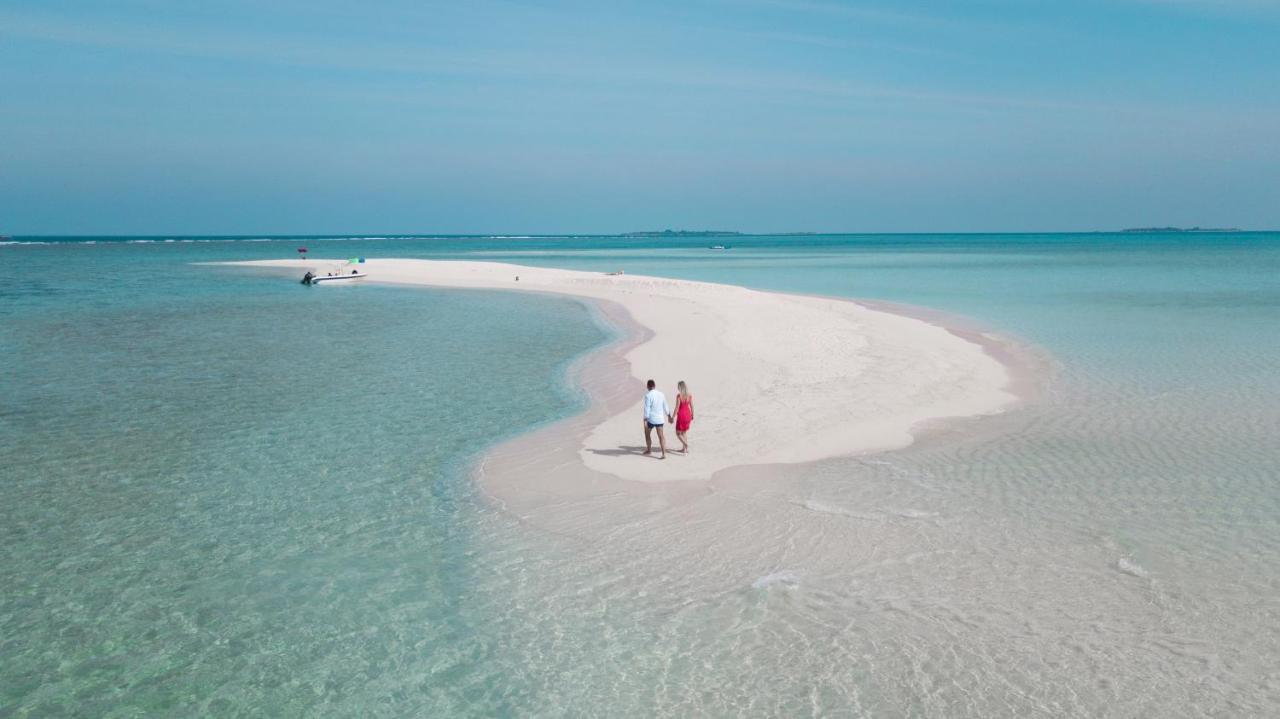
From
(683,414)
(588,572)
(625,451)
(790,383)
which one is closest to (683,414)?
(683,414)

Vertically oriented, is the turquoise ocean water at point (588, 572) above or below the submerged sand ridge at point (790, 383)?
below

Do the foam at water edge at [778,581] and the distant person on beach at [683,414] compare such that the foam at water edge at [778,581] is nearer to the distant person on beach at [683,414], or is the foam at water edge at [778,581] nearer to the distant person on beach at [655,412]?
the distant person on beach at [655,412]

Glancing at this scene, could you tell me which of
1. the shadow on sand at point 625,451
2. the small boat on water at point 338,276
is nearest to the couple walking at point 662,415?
the shadow on sand at point 625,451

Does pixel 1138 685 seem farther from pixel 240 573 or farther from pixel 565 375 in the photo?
pixel 565 375

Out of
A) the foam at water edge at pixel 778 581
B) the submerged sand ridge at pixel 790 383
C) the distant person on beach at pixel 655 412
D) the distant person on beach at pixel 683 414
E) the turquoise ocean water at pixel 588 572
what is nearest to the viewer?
the turquoise ocean water at pixel 588 572

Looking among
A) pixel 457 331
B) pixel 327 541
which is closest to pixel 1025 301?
pixel 457 331
